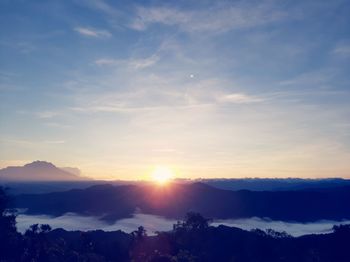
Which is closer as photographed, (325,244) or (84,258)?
(84,258)

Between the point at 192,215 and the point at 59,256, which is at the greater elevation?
the point at 192,215

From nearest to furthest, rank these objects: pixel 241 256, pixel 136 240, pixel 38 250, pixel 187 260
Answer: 1. pixel 187 260
2. pixel 38 250
3. pixel 136 240
4. pixel 241 256

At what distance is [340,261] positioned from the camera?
170000 millimetres

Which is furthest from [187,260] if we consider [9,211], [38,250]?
[9,211]

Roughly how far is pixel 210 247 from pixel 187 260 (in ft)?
298

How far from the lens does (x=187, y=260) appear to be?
9662cm

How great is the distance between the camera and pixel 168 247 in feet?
390

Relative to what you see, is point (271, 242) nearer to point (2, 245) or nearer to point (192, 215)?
point (192, 215)

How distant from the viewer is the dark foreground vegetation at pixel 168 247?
115250 mm

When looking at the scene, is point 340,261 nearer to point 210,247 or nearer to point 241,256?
point 241,256

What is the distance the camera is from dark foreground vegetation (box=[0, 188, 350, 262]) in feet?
378

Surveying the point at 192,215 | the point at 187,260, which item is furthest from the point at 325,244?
the point at 187,260

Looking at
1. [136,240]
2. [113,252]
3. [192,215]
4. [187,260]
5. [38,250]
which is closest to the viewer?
[187,260]

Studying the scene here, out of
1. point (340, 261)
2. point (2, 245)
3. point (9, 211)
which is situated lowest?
point (340, 261)
